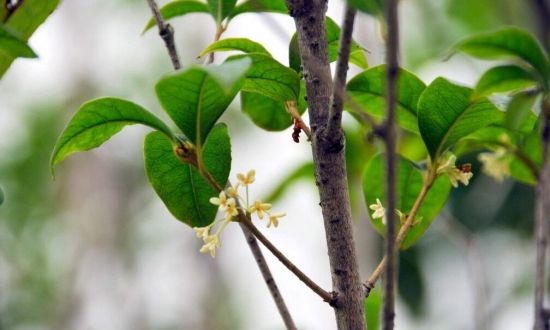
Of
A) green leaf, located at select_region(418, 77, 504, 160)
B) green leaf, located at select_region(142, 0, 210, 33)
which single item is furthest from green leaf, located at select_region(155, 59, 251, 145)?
green leaf, located at select_region(142, 0, 210, 33)

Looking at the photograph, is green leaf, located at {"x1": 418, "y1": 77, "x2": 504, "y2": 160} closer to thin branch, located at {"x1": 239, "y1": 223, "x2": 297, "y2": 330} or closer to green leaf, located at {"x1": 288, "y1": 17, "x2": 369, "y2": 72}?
green leaf, located at {"x1": 288, "y1": 17, "x2": 369, "y2": 72}

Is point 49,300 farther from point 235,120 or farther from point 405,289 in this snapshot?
point 405,289

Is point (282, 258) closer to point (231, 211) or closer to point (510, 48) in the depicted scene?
point (231, 211)

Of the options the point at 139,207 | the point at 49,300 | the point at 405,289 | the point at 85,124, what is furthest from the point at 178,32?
the point at 85,124

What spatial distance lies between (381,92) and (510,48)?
0.20 meters

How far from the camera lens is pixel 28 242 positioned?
4.46 meters

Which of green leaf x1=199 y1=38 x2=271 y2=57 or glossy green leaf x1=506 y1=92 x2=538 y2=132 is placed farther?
green leaf x1=199 y1=38 x2=271 y2=57

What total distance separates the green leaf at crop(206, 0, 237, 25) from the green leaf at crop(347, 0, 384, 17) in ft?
1.11

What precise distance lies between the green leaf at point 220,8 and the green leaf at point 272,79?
8.3 inches

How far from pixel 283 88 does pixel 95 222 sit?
452 cm

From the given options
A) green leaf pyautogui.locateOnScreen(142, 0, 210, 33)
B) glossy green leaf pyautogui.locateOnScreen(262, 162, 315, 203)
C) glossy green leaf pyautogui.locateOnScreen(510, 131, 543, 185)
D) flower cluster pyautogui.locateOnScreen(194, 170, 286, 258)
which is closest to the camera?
flower cluster pyautogui.locateOnScreen(194, 170, 286, 258)

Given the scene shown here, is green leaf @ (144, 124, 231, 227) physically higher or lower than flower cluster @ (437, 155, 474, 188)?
higher

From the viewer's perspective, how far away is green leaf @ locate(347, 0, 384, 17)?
0.53 metres

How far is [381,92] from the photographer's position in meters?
0.76
